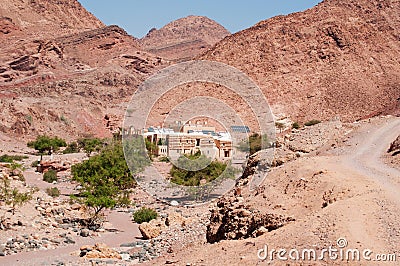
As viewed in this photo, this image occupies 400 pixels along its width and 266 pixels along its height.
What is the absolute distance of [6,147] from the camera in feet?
177

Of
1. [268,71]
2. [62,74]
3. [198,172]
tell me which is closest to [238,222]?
[198,172]

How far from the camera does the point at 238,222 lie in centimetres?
990

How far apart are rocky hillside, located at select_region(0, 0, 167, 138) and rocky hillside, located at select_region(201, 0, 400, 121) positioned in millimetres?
17332

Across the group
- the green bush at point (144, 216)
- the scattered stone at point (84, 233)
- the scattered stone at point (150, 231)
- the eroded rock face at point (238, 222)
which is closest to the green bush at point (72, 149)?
the green bush at point (144, 216)

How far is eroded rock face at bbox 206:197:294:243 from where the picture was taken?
30.0 ft

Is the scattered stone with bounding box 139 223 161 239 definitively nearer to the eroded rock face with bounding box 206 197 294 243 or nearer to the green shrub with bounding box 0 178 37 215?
the green shrub with bounding box 0 178 37 215

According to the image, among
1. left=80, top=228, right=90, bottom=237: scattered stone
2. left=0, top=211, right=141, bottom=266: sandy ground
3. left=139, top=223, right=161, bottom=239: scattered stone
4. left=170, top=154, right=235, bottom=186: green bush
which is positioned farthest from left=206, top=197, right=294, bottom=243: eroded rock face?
left=170, top=154, right=235, bottom=186: green bush

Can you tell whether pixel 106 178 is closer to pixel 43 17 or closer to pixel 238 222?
pixel 238 222

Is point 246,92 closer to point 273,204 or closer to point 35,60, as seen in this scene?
point 35,60

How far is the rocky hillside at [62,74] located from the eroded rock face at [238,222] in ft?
177

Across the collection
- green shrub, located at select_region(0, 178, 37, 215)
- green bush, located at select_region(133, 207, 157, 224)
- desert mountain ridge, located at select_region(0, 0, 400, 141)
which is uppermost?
desert mountain ridge, located at select_region(0, 0, 400, 141)

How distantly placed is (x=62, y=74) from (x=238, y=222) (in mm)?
78935

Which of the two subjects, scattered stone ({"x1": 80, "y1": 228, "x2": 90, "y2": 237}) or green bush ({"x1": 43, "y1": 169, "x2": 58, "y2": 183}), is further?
green bush ({"x1": 43, "y1": 169, "x2": 58, "y2": 183})

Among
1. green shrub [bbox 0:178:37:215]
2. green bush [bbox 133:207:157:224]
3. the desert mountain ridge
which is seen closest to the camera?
green shrub [bbox 0:178:37:215]
